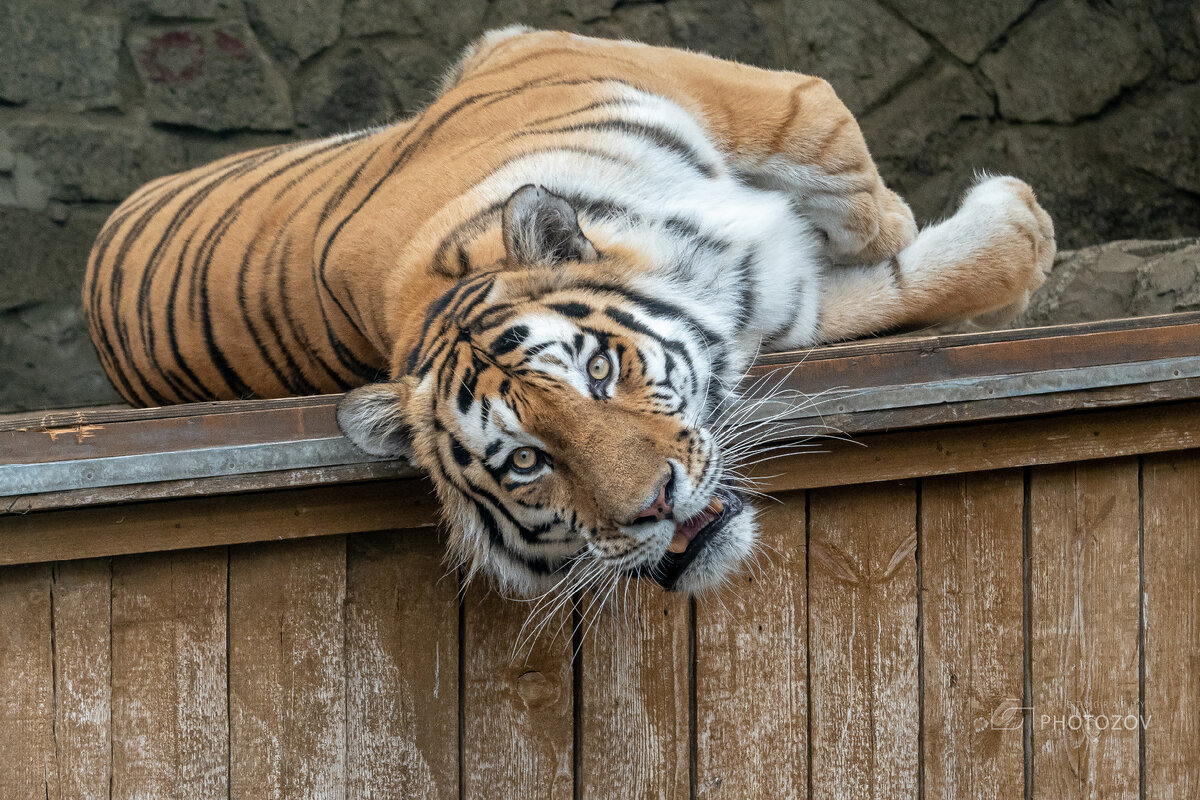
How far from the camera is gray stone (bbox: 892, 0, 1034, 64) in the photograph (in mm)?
3814

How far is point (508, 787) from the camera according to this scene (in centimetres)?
144

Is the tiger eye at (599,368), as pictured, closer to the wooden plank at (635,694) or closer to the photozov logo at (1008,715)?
the wooden plank at (635,694)

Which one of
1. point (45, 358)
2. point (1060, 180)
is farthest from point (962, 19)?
point (45, 358)

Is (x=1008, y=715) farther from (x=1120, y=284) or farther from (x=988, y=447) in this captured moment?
(x=1120, y=284)

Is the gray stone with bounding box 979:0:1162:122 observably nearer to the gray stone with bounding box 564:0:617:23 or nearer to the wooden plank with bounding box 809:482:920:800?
the gray stone with bounding box 564:0:617:23

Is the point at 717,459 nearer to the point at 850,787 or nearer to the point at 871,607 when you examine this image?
the point at 871,607

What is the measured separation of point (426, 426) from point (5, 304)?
2.87 m

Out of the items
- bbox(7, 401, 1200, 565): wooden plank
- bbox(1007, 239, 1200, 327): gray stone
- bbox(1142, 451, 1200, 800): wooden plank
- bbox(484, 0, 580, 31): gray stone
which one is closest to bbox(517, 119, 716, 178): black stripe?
bbox(7, 401, 1200, 565): wooden plank

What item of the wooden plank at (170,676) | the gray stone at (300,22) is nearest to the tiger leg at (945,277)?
the wooden plank at (170,676)

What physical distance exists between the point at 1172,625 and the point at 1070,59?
9.74 feet

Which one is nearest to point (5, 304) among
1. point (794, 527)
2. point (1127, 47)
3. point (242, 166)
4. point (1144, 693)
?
point (242, 166)

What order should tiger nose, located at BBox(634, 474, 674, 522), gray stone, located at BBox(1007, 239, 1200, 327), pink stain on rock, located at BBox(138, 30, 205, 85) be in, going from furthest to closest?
pink stain on rock, located at BBox(138, 30, 205, 85) < gray stone, located at BBox(1007, 239, 1200, 327) < tiger nose, located at BBox(634, 474, 674, 522)

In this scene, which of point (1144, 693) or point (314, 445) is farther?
point (1144, 693)

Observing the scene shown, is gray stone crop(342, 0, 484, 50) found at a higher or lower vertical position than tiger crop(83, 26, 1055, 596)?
higher
